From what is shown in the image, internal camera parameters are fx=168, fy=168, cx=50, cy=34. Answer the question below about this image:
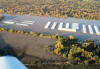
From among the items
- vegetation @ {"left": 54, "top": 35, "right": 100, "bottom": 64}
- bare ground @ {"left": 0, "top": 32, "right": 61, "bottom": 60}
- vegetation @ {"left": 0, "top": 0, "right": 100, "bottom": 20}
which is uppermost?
bare ground @ {"left": 0, "top": 32, "right": 61, "bottom": 60}

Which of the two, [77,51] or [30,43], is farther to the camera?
[30,43]

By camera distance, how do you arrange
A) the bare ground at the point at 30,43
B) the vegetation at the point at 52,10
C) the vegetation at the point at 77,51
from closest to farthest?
the vegetation at the point at 77,51, the bare ground at the point at 30,43, the vegetation at the point at 52,10

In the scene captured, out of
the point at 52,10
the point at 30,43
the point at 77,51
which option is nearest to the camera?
the point at 77,51

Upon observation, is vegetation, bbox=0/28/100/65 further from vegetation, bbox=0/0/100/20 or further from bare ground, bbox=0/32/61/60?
vegetation, bbox=0/0/100/20

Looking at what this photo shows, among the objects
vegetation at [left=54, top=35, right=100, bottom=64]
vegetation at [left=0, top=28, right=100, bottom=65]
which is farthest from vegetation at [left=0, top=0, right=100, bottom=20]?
vegetation at [left=54, top=35, right=100, bottom=64]

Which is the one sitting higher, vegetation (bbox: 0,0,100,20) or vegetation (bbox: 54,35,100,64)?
vegetation (bbox: 54,35,100,64)

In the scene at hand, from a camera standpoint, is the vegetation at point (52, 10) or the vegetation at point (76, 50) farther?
the vegetation at point (52, 10)

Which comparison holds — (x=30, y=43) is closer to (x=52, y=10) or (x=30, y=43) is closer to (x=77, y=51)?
(x=77, y=51)

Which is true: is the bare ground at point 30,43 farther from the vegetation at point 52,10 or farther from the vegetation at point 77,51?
the vegetation at point 52,10

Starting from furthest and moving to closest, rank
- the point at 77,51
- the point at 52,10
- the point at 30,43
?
the point at 52,10 < the point at 30,43 < the point at 77,51

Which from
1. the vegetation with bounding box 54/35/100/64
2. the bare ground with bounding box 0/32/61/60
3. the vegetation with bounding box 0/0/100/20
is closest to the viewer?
the vegetation with bounding box 54/35/100/64

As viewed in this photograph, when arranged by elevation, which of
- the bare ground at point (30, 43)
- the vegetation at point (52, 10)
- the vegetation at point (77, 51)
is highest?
the bare ground at point (30, 43)

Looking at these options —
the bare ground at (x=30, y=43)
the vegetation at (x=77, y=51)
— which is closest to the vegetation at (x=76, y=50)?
the vegetation at (x=77, y=51)

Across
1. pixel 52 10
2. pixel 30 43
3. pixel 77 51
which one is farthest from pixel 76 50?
pixel 52 10
